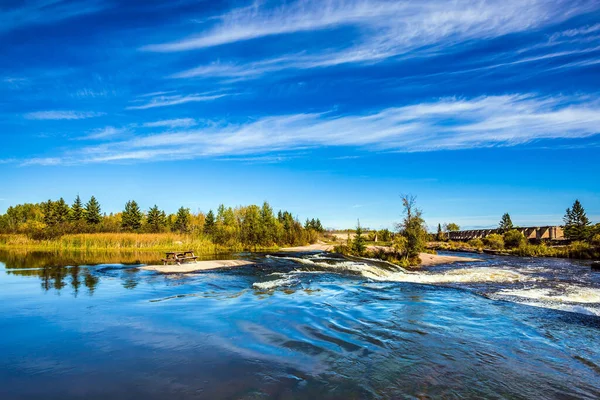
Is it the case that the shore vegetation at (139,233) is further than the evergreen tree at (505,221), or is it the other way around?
the evergreen tree at (505,221)

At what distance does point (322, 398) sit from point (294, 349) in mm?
2438

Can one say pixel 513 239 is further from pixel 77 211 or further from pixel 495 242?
pixel 77 211

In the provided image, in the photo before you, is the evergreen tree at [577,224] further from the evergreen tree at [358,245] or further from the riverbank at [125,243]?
the riverbank at [125,243]

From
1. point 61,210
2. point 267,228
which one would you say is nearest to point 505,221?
point 267,228

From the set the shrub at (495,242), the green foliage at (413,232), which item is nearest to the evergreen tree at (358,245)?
the green foliage at (413,232)

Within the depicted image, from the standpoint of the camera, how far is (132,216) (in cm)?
7250

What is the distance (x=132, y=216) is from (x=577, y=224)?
8362 centimetres

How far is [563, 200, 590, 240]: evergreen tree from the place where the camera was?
52.1 m

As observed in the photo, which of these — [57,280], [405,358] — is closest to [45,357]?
[405,358]

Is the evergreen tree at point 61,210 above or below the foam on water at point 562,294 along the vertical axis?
above

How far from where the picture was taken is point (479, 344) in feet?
27.2

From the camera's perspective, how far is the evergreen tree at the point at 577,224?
2051 inches

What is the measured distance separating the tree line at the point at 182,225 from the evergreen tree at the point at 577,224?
4320 cm

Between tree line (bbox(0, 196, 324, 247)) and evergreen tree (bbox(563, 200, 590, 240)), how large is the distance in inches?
1701
